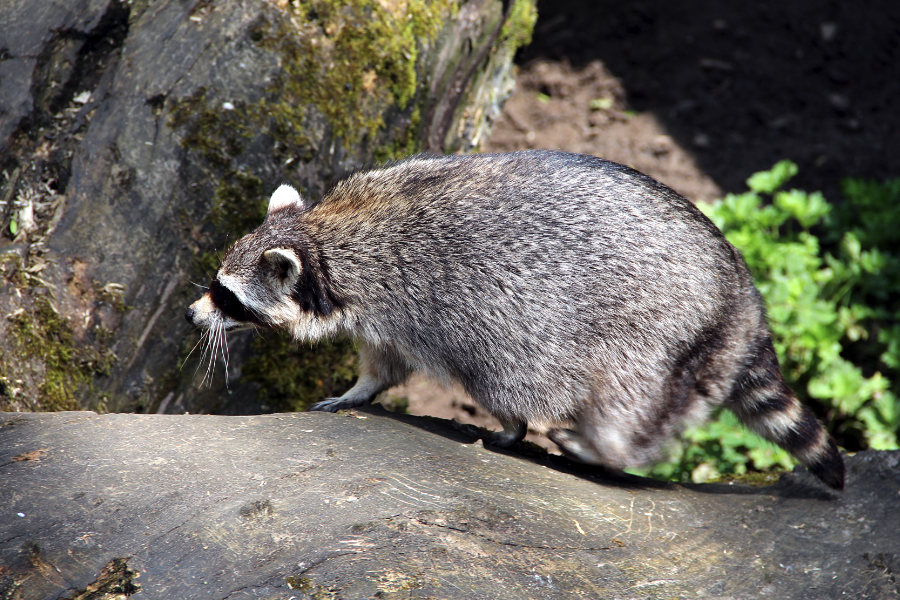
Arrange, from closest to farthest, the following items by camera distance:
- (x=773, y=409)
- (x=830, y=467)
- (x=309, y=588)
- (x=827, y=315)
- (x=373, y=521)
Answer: (x=309, y=588) → (x=373, y=521) → (x=830, y=467) → (x=773, y=409) → (x=827, y=315)

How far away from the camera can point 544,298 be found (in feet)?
9.73

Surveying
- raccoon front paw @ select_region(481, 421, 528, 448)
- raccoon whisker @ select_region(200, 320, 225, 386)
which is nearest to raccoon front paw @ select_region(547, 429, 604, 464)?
raccoon front paw @ select_region(481, 421, 528, 448)

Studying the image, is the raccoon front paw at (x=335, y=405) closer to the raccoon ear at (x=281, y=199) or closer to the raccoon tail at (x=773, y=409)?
the raccoon ear at (x=281, y=199)

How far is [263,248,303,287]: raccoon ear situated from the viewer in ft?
10.00

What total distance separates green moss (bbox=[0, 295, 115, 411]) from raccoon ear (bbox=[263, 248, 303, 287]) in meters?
0.95

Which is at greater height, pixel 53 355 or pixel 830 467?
pixel 830 467

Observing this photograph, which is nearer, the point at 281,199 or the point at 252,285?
the point at 252,285

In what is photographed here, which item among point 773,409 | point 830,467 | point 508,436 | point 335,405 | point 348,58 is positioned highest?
point 348,58

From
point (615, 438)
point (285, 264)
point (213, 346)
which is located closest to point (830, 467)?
point (615, 438)

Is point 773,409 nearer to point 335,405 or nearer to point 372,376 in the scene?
point 372,376

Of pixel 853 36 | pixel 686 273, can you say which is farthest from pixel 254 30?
pixel 853 36

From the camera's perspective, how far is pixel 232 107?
3.45 m

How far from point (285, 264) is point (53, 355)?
1.19 meters

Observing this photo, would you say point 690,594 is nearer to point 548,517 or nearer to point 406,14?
point 548,517
